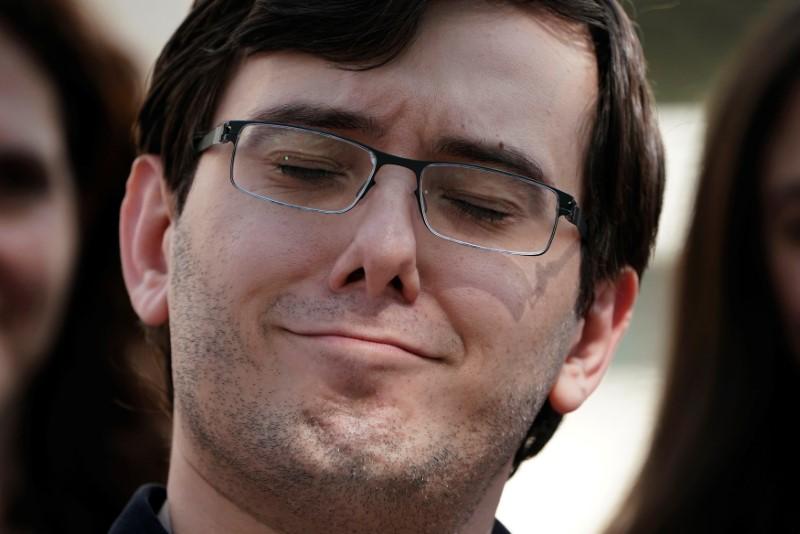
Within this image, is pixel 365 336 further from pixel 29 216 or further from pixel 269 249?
pixel 29 216

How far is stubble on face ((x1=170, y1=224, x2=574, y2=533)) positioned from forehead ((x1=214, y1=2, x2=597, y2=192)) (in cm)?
41

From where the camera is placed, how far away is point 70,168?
3.87 m

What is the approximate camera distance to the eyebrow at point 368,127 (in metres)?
2.58

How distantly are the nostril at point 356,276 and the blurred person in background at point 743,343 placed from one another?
1.38 metres

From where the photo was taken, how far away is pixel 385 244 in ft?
7.93

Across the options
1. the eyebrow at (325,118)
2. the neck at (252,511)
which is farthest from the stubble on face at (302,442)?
the eyebrow at (325,118)

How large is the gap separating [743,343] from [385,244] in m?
1.45

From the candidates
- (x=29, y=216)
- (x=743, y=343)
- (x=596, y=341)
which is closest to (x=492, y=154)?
(x=596, y=341)

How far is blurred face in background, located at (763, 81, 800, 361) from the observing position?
3.30m

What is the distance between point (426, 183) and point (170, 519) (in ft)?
3.20

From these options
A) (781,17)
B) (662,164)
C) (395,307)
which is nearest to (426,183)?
(395,307)

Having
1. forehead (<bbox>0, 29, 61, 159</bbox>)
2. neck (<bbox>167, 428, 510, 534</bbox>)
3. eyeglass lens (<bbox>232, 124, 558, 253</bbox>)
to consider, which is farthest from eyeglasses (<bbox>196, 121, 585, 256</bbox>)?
forehead (<bbox>0, 29, 61, 159</bbox>)

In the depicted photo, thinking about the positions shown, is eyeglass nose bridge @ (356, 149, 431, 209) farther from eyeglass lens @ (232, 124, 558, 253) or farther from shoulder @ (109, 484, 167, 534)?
shoulder @ (109, 484, 167, 534)

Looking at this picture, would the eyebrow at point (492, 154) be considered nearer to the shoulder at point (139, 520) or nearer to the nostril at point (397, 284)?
the nostril at point (397, 284)
